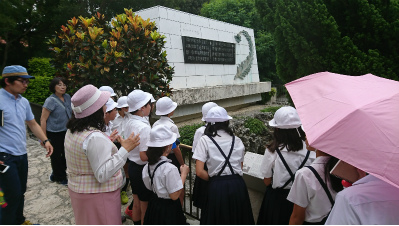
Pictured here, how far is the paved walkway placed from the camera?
3414 mm

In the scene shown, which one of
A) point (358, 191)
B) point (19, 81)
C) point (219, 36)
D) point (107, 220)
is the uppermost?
point (219, 36)

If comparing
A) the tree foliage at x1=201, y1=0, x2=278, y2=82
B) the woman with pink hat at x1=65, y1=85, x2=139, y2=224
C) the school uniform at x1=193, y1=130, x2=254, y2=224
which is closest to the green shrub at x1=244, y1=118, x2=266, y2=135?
the school uniform at x1=193, y1=130, x2=254, y2=224

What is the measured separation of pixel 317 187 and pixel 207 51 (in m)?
8.27

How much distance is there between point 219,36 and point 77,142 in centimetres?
902

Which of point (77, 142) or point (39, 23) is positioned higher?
point (39, 23)

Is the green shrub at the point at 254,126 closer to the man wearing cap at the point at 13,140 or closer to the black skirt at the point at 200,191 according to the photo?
the black skirt at the point at 200,191

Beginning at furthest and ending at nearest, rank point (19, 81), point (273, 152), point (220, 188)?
point (19, 81)
point (220, 188)
point (273, 152)

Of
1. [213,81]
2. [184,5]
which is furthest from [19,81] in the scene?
[184,5]

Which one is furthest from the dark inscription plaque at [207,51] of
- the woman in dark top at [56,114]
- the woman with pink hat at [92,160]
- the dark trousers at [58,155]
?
the woman with pink hat at [92,160]

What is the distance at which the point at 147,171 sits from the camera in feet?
7.81

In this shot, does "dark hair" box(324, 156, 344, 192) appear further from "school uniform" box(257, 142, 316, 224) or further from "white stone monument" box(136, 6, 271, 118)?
"white stone monument" box(136, 6, 271, 118)

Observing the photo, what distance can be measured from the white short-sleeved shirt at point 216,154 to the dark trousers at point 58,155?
8.84 feet

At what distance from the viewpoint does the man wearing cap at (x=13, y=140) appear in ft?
8.43

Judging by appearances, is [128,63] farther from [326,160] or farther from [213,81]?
[213,81]
